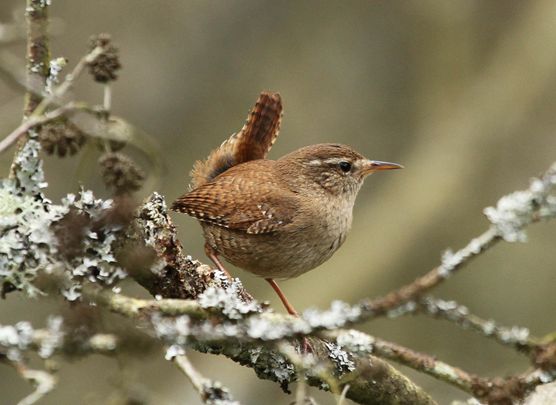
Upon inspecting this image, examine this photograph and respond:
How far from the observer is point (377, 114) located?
23.1ft

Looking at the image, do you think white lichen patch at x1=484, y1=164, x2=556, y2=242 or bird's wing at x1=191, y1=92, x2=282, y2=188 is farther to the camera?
bird's wing at x1=191, y1=92, x2=282, y2=188

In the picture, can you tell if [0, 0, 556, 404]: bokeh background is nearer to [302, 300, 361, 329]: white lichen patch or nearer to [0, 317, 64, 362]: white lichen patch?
[0, 317, 64, 362]: white lichen patch

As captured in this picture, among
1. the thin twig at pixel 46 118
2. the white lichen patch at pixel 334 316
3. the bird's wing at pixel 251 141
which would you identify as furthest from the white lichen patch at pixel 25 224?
the bird's wing at pixel 251 141

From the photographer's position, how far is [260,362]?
122 inches

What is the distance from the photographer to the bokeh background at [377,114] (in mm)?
6398

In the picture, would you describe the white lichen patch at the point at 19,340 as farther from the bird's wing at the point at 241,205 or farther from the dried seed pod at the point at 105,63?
the bird's wing at the point at 241,205

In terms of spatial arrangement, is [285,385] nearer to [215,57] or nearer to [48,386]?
[48,386]

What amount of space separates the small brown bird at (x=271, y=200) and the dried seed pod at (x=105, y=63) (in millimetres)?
1905

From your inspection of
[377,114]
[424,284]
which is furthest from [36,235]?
[377,114]

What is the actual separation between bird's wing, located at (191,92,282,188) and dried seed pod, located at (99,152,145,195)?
255cm

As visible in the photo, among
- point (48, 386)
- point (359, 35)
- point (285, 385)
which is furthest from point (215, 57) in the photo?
point (48, 386)

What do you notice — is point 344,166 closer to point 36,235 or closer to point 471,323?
point 36,235

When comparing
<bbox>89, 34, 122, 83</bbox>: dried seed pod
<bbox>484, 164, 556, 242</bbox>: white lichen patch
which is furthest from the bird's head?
<bbox>484, 164, 556, 242</bbox>: white lichen patch

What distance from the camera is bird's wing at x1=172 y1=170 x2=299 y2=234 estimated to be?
434 cm
